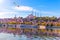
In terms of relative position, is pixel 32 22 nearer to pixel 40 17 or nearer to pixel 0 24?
pixel 40 17

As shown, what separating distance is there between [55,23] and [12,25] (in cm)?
548

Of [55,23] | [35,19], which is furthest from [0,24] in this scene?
[55,23]

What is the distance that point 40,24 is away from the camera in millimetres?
24016

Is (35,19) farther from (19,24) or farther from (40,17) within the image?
(19,24)

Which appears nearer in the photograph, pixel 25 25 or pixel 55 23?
pixel 55 23

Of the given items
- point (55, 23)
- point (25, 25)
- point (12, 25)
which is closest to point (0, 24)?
point (12, 25)

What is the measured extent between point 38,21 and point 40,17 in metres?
1.53

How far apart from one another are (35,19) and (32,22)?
0.76 m

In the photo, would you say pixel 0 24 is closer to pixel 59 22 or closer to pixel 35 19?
pixel 35 19

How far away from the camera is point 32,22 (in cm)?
2361

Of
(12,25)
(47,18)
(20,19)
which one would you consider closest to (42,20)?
(47,18)

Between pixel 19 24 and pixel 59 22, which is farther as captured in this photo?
pixel 19 24

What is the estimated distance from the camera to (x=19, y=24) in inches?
984

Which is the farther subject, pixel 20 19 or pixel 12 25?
pixel 12 25
